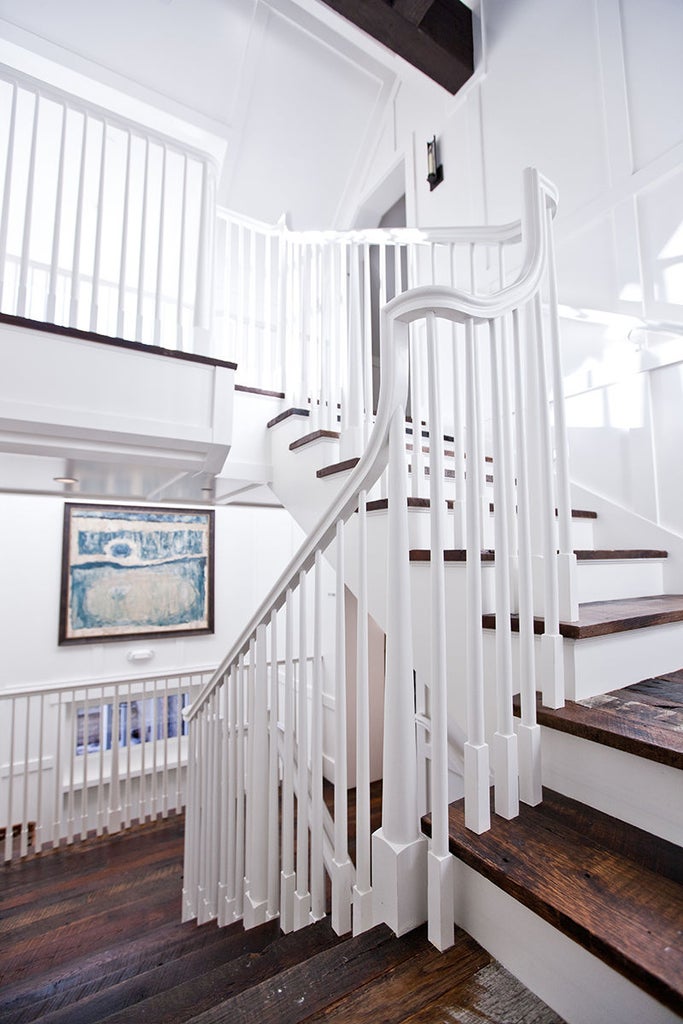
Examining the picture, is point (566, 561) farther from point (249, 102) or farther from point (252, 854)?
point (249, 102)

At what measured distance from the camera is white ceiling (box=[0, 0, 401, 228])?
9.78 feet

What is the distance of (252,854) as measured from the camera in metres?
1.51

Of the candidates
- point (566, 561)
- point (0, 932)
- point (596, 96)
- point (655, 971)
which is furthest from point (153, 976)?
point (596, 96)

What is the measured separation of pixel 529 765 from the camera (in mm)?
924

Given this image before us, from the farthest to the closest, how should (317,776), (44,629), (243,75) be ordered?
(44,629), (243,75), (317,776)

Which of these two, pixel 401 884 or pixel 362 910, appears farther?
pixel 362 910

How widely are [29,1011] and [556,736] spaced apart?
2079 millimetres

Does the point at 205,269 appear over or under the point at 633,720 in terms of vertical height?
over

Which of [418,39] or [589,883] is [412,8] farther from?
[589,883]

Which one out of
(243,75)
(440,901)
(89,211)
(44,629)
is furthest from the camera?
(44,629)

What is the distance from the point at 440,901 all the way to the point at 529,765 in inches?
10.9

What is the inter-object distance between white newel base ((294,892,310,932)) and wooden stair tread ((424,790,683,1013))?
643 mm

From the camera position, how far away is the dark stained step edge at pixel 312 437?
1.86 m

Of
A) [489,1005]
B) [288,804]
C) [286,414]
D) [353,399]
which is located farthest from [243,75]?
[489,1005]
